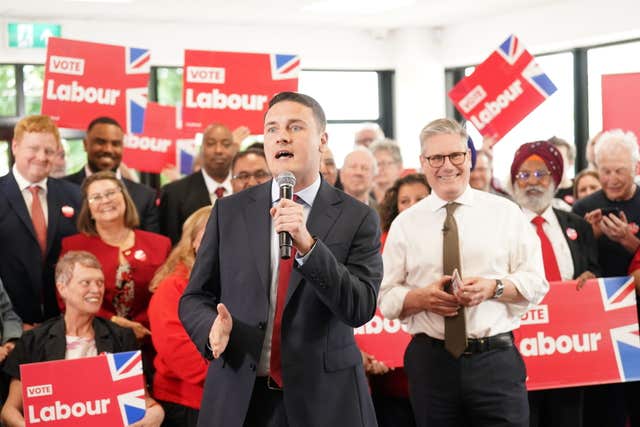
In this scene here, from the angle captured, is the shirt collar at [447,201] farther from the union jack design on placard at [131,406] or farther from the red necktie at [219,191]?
the red necktie at [219,191]

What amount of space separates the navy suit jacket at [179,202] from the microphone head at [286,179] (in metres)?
3.26

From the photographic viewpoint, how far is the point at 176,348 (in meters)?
3.89

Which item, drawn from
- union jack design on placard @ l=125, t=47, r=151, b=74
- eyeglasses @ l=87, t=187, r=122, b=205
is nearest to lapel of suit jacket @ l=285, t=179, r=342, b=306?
eyeglasses @ l=87, t=187, r=122, b=205

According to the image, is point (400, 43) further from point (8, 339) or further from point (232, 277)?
point (232, 277)

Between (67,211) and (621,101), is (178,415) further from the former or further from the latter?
(621,101)

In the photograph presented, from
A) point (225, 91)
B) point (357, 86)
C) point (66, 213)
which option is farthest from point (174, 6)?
point (66, 213)

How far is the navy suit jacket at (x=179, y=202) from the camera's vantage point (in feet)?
18.4

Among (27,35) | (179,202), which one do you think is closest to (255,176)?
(179,202)

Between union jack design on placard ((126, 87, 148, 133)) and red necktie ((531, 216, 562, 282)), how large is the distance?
127 inches

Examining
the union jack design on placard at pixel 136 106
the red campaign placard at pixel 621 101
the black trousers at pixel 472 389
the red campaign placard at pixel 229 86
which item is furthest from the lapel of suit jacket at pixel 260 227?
the union jack design on placard at pixel 136 106

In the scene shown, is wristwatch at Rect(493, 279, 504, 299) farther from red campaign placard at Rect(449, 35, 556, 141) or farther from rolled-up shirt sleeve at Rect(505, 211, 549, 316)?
red campaign placard at Rect(449, 35, 556, 141)

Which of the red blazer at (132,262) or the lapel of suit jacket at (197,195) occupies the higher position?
the lapel of suit jacket at (197,195)

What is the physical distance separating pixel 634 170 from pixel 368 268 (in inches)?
111

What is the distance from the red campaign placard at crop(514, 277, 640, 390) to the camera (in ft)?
14.1
